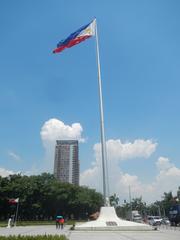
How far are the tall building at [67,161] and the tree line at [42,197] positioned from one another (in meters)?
37.0

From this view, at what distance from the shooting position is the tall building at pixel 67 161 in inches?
4550

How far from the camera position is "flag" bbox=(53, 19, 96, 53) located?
25.4m

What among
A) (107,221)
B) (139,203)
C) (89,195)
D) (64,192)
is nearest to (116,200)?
(139,203)

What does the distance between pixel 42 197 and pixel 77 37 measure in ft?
161

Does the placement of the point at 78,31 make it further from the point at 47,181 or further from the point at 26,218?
the point at 26,218

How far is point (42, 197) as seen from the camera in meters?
65.0

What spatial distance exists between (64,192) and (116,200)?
3767 centimetres

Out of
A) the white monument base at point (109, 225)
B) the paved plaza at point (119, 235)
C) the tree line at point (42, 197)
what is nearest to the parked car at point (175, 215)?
the white monument base at point (109, 225)

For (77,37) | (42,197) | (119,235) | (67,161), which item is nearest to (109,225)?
(119,235)

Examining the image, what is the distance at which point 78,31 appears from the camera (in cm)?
2639

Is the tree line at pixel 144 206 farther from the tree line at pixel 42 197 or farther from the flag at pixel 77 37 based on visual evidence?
the flag at pixel 77 37

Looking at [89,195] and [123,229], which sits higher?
[89,195]

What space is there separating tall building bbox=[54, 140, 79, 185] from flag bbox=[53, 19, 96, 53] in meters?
93.7

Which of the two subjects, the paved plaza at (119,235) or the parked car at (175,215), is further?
the parked car at (175,215)
